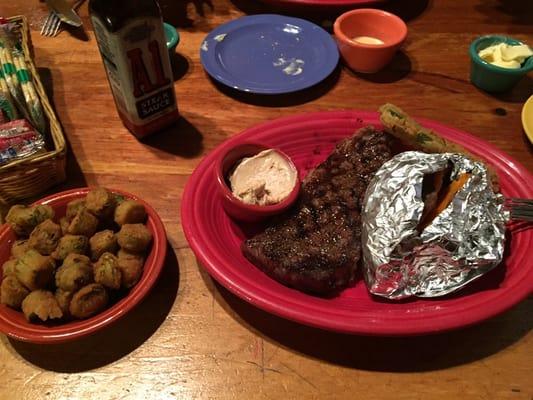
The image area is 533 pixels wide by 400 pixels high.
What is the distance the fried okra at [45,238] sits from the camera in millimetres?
917

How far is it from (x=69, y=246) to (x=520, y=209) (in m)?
0.96

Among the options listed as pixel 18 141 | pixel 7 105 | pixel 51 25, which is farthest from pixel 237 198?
pixel 51 25

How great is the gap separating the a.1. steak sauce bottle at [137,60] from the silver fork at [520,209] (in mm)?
876

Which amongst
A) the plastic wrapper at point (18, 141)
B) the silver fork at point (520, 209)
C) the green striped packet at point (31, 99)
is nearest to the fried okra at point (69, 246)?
the plastic wrapper at point (18, 141)

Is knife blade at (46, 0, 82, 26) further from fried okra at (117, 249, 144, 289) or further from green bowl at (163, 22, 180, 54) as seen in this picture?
fried okra at (117, 249, 144, 289)

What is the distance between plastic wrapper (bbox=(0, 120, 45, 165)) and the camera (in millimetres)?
1044

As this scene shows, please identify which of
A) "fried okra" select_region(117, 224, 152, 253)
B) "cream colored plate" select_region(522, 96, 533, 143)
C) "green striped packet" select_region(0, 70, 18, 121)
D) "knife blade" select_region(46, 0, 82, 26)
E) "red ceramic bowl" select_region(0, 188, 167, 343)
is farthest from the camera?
"knife blade" select_region(46, 0, 82, 26)

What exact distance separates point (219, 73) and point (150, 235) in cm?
68

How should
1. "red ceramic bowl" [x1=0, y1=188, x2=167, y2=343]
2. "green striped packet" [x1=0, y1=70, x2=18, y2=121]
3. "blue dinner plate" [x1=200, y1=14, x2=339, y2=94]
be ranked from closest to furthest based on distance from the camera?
"red ceramic bowl" [x1=0, y1=188, x2=167, y2=343], "green striped packet" [x1=0, y1=70, x2=18, y2=121], "blue dinner plate" [x1=200, y1=14, x2=339, y2=94]

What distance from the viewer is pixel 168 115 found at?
130 centimetres

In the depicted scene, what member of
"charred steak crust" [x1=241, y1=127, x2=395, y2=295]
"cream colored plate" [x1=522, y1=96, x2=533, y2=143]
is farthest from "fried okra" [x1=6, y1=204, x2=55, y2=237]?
"cream colored plate" [x1=522, y1=96, x2=533, y2=143]

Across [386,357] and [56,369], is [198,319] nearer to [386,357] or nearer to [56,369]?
[56,369]

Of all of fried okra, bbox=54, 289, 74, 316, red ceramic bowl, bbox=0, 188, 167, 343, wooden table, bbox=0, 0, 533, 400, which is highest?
fried okra, bbox=54, 289, 74, 316

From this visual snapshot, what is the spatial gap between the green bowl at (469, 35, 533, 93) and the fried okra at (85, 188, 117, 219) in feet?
3.76
